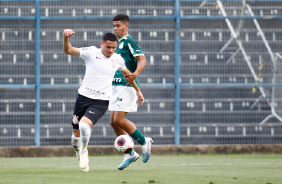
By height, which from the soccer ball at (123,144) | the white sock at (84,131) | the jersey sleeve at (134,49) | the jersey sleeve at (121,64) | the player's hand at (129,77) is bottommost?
the soccer ball at (123,144)

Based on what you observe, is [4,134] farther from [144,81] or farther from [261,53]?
[261,53]

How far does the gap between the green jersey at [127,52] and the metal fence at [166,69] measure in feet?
13.5

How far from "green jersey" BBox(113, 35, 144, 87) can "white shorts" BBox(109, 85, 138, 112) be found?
0.29 ft

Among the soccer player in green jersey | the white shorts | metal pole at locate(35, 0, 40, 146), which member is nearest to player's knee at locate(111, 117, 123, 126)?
the soccer player in green jersey

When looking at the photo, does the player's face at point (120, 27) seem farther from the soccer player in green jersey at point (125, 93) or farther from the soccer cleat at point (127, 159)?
the soccer cleat at point (127, 159)

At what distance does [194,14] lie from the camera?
13.8m

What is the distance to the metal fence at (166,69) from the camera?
1345cm

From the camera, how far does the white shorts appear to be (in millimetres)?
9117

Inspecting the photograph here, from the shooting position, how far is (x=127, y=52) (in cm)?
932

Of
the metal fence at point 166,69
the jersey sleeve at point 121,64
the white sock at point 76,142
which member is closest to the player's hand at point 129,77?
the jersey sleeve at point 121,64

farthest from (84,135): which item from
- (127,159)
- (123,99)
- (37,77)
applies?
(37,77)

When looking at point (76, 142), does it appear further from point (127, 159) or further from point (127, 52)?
point (127, 52)

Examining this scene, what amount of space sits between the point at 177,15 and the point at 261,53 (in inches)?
69.9

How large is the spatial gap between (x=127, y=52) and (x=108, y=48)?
801 mm
